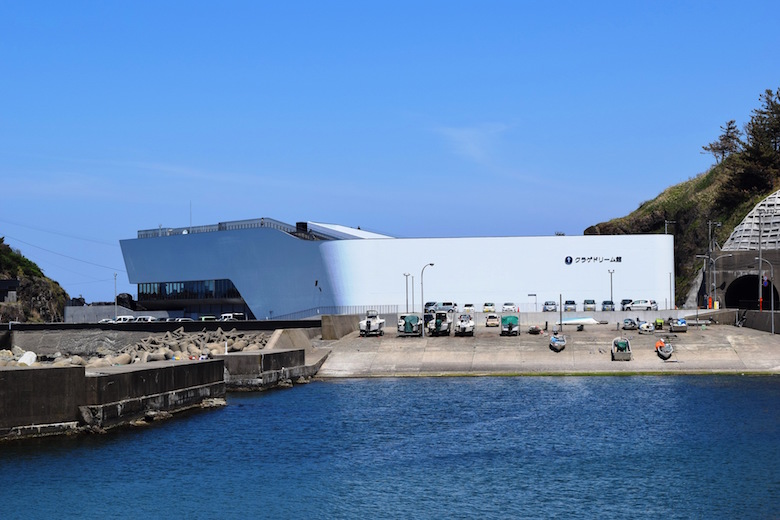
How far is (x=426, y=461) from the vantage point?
42.2 meters

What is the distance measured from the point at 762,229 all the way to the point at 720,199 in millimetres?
35614

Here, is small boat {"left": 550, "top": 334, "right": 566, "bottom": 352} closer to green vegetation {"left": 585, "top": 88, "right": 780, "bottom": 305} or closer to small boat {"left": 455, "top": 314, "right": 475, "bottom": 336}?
small boat {"left": 455, "top": 314, "right": 475, "bottom": 336}

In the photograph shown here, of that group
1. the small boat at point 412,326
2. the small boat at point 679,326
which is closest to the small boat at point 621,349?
the small boat at point 679,326

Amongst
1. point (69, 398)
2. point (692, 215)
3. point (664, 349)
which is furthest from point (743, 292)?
point (69, 398)

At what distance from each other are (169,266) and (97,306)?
10.4 meters

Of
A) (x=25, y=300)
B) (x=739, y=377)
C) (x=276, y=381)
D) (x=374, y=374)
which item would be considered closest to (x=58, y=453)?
(x=276, y=381)

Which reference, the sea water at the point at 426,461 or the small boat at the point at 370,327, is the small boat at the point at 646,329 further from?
the small boat at the point at 370,327

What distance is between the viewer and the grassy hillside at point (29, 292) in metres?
148

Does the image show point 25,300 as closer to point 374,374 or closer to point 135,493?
point 374,374

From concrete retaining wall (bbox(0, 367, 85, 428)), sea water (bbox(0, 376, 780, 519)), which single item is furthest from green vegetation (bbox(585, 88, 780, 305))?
concrete retaining wall (bbox(0, 367, 85, 428))

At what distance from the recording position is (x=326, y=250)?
110 metres

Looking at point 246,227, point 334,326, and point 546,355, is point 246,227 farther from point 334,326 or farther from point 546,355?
point 546,355

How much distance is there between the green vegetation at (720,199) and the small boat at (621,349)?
2606 inches

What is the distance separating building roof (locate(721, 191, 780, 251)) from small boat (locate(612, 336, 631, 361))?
42407 millimetres
